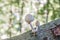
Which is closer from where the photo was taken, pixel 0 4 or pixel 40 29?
pixel 40 29

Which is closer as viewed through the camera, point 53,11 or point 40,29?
point 40,29

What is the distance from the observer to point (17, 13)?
1.34m

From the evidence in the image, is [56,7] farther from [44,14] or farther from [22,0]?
[22,0]

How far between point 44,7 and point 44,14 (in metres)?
0.06

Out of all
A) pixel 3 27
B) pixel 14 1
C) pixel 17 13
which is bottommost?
pixel 3 27

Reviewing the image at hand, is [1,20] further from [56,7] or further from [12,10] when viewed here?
[56,7]

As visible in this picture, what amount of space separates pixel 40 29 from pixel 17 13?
1.60ft

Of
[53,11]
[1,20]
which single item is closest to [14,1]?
[1,20]

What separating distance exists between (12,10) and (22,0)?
120 millimetres

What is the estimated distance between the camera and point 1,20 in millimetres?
1320

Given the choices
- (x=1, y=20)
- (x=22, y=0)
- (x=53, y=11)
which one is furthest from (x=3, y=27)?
(x=53, y=11)

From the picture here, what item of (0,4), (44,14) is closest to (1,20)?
(0,4)

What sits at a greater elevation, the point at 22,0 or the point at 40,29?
the point at 22,0

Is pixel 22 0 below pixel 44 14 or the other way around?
the other way around
